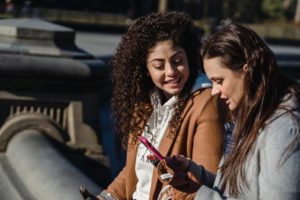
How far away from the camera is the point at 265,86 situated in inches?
83.3

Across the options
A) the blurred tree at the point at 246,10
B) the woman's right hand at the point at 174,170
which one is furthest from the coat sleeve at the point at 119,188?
the blurred tree at the point at 246,10

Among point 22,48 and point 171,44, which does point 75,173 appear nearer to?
point 171,44

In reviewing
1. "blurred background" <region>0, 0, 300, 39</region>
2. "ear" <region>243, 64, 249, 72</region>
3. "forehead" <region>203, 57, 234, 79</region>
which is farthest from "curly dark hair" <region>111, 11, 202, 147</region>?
"blurred background" <region>0, 0, 300, 39</region>

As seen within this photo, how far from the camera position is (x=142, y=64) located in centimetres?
296

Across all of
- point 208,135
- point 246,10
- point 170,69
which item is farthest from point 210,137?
point 246,10

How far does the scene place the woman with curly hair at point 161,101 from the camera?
2.69 metres

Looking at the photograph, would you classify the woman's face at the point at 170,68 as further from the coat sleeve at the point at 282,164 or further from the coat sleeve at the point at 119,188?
the coat sleeve at the point at 282,164

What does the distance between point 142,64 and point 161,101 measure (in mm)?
168

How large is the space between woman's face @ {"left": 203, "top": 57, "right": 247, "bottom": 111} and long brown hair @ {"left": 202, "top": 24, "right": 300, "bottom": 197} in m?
0.01

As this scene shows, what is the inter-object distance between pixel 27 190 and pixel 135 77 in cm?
106

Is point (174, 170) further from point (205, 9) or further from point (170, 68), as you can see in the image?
point (205, 9)

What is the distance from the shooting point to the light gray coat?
76.9 inches

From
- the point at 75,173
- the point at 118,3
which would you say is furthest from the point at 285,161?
the point at 118,3

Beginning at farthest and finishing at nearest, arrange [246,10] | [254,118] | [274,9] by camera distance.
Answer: [274,9] → [246,10] → [254,118]
